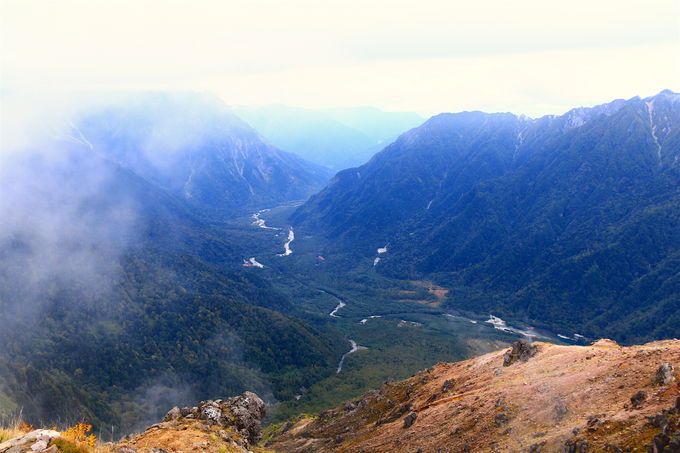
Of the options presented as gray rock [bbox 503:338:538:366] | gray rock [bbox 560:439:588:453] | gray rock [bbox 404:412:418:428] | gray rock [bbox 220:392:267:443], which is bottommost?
gray rock [bbox 220:392:267:443]

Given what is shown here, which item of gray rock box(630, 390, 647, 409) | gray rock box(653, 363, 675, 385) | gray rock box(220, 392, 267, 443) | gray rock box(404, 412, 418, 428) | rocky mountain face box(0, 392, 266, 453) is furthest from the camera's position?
gray rock box(220, 392, 267, 443)

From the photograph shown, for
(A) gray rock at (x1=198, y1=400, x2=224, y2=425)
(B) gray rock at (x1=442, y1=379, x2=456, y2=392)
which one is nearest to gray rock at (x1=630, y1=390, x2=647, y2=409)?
(B) gray rock at (x1=442, y1=379, x2=456, y2=392)

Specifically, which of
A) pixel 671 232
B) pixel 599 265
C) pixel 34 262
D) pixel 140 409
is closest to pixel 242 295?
pixel 34 262

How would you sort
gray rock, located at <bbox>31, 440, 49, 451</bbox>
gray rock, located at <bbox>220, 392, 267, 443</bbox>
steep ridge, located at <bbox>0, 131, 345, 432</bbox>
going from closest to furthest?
1. gray rock, located at <bbox>31, 440, 49, 451</bbox>
2. gray rock, located at <bbox>220, 392, 267, 443</bbox>
3. steep ridge, located at <bbox>0, 131, 345, 432</bbox>

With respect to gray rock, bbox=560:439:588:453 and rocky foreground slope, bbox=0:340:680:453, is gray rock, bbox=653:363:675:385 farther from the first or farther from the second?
gray rock, bbox=560:439:588:453

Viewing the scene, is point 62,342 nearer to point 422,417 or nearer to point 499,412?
point 422,417

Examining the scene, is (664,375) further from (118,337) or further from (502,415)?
(118,337)
